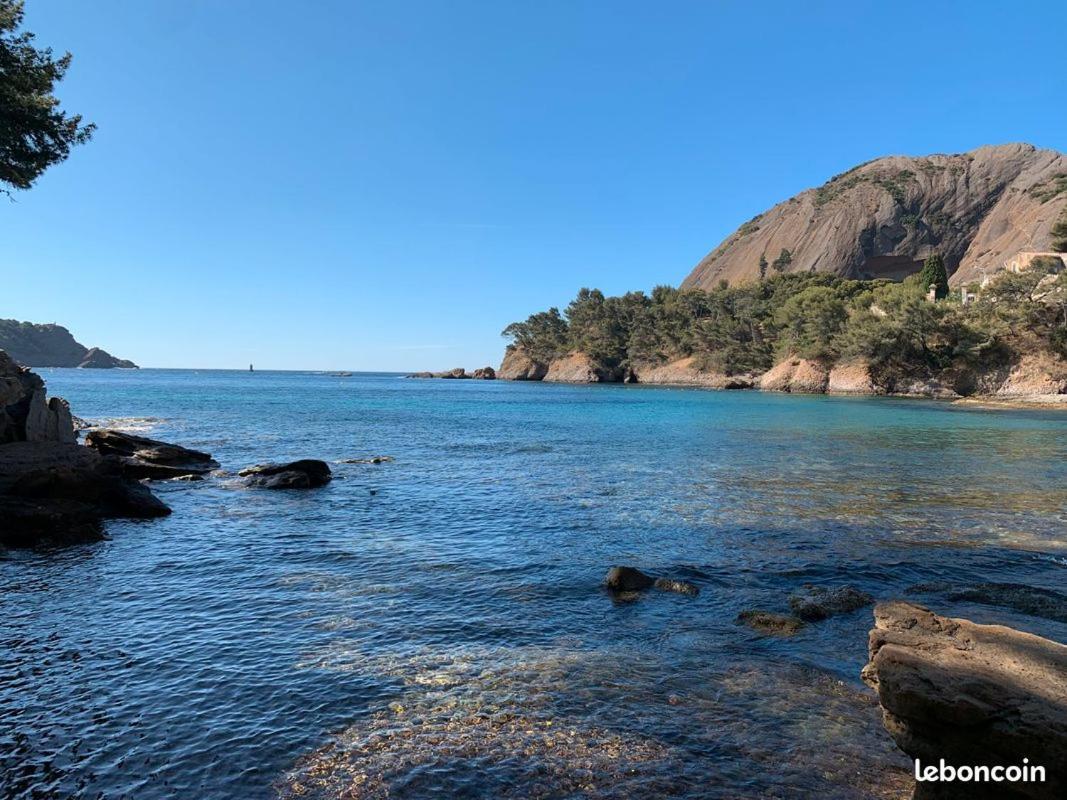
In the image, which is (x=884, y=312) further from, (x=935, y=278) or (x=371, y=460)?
(x=371, y=460)

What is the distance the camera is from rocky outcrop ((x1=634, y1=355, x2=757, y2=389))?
120769 millimetres

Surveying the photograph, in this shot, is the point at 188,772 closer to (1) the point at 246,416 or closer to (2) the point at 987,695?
(2) the point at 987,695

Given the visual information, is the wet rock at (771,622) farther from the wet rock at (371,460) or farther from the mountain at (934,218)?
the mountain at (934,218)

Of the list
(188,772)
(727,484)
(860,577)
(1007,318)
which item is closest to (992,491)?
(727,484)

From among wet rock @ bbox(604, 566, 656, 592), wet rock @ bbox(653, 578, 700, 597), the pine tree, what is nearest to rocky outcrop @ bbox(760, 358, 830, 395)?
the pine tree

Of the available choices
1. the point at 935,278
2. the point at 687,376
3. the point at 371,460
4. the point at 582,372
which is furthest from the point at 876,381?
the point at 371,460

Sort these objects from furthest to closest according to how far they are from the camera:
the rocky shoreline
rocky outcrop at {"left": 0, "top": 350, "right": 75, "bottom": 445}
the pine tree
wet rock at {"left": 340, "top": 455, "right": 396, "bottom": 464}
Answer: the pine tree < the rocky shoreline < wet rock at {"left": 340, "top": 455, "right": 396, "bottom": 464} < rocky outcrop at {"left": 0, "top": 350, "right": 75, "bottom": 445}

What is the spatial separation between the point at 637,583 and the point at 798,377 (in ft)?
338

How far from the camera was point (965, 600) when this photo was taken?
11.4 m

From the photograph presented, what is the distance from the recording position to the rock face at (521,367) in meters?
185

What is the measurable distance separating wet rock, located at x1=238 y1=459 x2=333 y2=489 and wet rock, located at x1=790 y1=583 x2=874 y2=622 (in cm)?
1874

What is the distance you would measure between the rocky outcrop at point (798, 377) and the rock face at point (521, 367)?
81.3 metres

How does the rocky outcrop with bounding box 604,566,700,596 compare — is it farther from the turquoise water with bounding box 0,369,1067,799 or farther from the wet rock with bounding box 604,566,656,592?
the turquoise water with bounding box 0,369,1067,799

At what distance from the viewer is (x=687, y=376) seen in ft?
450
